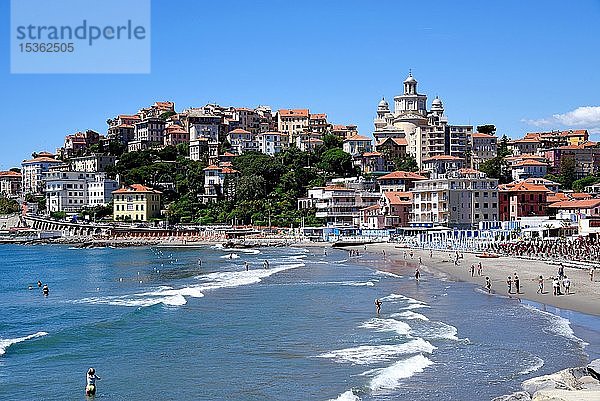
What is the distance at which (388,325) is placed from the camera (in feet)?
92.8

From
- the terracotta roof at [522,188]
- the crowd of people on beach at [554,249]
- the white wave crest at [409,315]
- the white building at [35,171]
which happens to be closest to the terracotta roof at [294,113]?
the white building at [35,171]

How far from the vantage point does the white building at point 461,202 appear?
7744 cm

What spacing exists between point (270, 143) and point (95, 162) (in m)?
27.4

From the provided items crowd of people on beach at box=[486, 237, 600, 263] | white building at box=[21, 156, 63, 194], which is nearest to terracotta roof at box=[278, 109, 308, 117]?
white building at box=[21, 156, 63, 194]

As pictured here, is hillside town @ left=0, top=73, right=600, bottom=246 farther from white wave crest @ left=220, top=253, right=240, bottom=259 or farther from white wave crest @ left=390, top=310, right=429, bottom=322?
white wave crest @ left=390, top=310, right=429, bottom=322

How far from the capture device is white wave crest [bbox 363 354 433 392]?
1966 cm

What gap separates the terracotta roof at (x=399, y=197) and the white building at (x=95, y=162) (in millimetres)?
52716

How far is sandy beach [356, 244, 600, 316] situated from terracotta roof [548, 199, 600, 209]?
58.4 ft

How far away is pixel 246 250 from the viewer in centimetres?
7825

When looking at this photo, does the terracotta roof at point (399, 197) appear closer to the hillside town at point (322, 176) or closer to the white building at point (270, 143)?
the hillside town at point (322, 176)

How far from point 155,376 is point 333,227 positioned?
226 ft

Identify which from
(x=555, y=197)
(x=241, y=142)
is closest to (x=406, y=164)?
(x=241, y=142)

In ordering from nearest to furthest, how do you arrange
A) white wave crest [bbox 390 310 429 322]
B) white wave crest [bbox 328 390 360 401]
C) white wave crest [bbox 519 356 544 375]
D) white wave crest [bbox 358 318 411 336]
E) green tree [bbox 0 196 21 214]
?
white wave crest [bbox 328 390 360 401]
white wave crest [bbox 519 356 544 375]
white wave crest [bbox 358 318 411 336]
white wave crest [bbox 390 310 429 322]
green tree [bbox 0 196 21 214]

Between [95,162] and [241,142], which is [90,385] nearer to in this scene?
[241,142]
